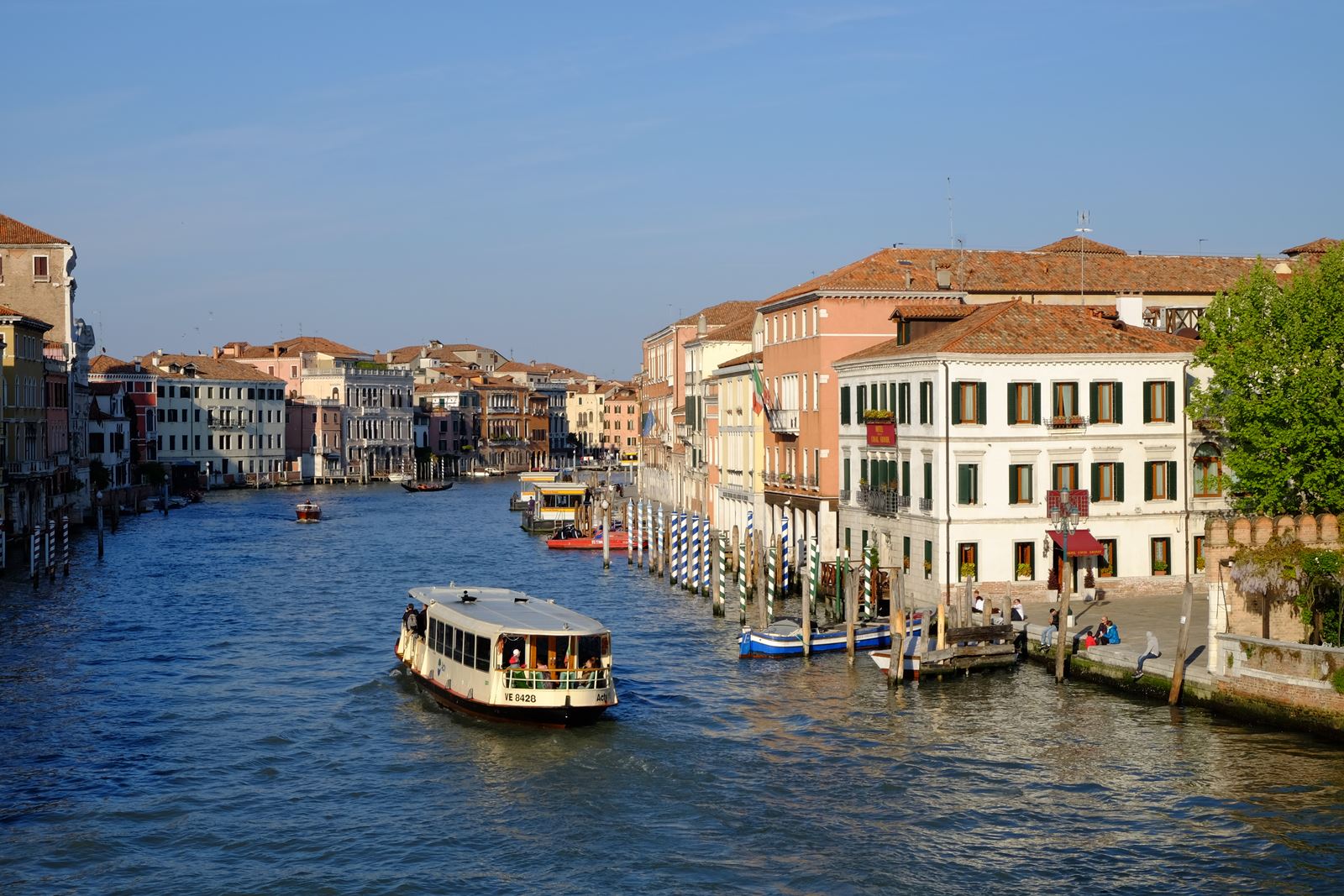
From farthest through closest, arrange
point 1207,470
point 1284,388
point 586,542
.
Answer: point 586,542
point 1207,470
point 1284,388

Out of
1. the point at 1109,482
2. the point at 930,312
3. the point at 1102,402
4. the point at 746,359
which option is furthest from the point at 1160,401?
the point at 746,359

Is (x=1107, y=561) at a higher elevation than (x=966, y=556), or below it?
below

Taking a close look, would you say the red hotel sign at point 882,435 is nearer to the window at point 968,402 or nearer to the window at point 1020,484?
the window at point 968,402

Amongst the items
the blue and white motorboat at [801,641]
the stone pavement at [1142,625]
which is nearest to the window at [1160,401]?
the stone pavement at [1142,625]

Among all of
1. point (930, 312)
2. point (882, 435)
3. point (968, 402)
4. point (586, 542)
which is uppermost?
point (930, 312)

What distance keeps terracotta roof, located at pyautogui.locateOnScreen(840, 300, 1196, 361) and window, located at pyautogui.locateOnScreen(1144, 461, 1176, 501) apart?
2.76 metres

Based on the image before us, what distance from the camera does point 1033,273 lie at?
48719 millimetres

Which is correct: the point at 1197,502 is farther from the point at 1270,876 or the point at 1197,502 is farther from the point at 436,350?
the point at 436,350

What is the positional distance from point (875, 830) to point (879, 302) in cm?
2714

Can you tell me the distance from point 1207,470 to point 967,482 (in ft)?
21.4

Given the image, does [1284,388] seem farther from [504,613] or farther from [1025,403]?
[504,613]

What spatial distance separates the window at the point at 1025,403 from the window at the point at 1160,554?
4225 mm

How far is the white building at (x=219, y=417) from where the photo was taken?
125000 mm

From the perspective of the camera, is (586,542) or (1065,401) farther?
(586,542)
